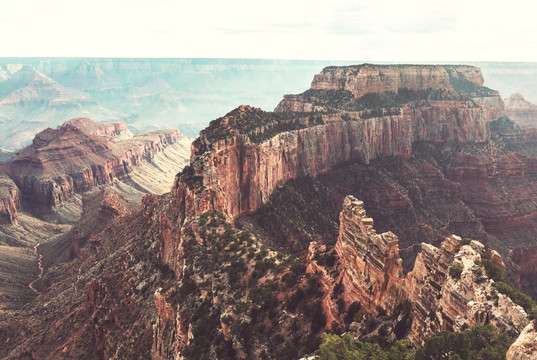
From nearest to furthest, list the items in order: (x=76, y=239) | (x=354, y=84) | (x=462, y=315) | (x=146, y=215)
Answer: (x=462, y=315)
(x=146, y=215)
(x=76, y=239)
(x=354, y=84)

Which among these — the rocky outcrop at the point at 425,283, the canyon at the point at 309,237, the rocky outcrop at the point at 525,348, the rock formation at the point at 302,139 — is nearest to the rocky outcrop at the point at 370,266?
the rocky outcrop at the point at 425,283

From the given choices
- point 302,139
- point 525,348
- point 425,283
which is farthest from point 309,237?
point 525,348

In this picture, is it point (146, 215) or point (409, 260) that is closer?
point (146, 215)

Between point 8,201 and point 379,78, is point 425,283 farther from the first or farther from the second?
point 8,201

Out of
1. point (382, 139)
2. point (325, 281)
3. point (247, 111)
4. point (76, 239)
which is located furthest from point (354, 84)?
point (325, 281)

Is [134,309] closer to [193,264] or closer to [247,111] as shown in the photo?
[193,264]

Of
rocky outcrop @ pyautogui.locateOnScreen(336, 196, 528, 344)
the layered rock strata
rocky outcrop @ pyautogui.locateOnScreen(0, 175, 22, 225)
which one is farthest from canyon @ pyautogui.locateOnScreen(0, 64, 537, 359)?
rocky outcrop @ pyautogui.locateOnScreen(0, 175, 22, 225)
